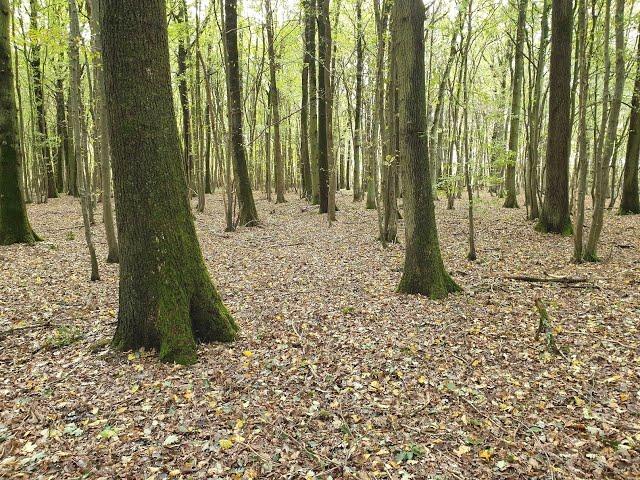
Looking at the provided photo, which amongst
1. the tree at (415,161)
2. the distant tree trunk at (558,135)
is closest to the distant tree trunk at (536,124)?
the distant tree trunk at (558,135)

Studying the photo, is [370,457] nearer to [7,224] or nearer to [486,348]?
[486,348]

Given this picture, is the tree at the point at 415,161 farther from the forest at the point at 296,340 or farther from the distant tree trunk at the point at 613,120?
the distant tree trunk at the point at 613,120

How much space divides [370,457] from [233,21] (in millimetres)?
13732

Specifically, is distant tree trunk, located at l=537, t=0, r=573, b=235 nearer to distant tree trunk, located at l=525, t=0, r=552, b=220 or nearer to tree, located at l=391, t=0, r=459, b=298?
distant tree trunk, located at l=525, t=0, r=552, b=220

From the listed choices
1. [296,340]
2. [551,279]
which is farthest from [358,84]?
[296,340]

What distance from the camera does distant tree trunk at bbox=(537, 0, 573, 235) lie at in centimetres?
1076

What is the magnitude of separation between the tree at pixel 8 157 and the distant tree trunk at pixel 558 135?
1385cm

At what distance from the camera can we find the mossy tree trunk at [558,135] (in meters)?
10.8

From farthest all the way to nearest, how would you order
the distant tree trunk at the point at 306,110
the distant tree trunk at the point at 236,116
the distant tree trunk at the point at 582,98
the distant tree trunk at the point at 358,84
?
the distant tree trunk at the point at 306,110 < the distant tree trunk at the point at 358,84 < the distant tree trunk at the point at 236,116 < the distant tree trunk at the point at 582,98

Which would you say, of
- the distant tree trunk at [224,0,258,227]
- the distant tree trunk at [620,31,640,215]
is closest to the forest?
the distant tree trunk at [620,31,640,215]

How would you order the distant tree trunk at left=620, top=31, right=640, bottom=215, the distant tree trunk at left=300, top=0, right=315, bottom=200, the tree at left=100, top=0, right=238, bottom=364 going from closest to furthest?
1. the tree at left=100, top=0, right=238, bottom=364
2. the distant tree trunk at left=620, top=31, right=640, bottom=215
3. the distant tree trunk at left=300, top=0, right=315, bottom=200

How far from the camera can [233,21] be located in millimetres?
13242

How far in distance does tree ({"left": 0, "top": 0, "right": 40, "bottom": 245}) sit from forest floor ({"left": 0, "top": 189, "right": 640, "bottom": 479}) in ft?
8.96

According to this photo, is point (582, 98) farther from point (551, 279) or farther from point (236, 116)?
point (236, 116)
